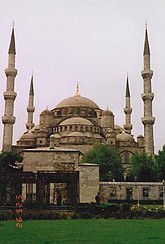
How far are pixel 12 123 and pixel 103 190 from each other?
13.3 meters

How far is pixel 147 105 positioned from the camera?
3406cm

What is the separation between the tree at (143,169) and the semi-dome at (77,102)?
14364 millimetres

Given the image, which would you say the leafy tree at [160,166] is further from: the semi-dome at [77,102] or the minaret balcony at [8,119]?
the semi-dome at [77,102]

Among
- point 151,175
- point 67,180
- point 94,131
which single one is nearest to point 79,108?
point 94,131

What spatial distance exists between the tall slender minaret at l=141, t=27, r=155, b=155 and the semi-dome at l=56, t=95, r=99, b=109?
1092cm

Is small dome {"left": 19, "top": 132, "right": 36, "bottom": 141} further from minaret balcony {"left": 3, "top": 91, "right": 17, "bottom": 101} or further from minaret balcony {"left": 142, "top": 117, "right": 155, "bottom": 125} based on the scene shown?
minaret balcony {"left": 142, "top": 117, "right": 155, "bottom": 125}

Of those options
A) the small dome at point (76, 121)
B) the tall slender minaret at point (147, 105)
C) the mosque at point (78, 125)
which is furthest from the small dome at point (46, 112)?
the tall slender minaret at point (147, 105)

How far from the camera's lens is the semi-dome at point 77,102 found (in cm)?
4381

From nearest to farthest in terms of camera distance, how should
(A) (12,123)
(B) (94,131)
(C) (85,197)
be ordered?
(C) (85,197) < (A) (12,123) < (B) (94,131)

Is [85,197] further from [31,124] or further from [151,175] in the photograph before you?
[31,124]

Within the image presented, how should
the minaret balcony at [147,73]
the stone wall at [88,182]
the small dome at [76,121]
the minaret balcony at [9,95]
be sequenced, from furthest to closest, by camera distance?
the small dome at [76,121] → the minaret balcony at [9,95] → the minaret balcony at [147,73] → the stone wall at [88,182]

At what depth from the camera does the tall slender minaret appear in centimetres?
3353

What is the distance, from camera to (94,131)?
39656 millimetres

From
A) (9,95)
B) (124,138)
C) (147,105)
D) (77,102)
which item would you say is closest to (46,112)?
(77,102)
